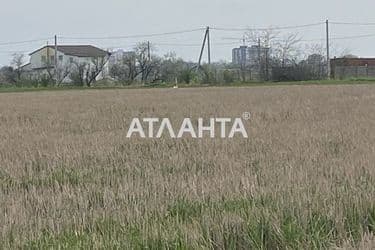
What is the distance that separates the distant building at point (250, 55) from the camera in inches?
2392

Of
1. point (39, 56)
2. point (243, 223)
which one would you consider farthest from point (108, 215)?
point (39, 56)

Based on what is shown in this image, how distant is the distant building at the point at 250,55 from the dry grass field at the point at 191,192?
173ft

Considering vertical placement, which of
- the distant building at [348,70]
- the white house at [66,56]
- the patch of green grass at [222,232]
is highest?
the white house at [66,56]

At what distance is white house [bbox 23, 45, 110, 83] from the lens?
71188mm

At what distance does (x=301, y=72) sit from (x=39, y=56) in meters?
48.7

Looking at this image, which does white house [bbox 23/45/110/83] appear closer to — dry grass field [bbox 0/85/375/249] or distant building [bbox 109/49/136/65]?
distant building [bbox 109/49/136/65]

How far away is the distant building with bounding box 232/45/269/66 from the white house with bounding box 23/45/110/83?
1741 cm

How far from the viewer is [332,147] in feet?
23.7

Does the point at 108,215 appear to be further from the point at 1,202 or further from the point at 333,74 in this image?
the point at 333,74

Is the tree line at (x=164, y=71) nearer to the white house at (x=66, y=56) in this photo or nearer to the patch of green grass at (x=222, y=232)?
the white house at (x=66, y=56)

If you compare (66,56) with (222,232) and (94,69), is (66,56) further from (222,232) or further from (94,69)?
(222,232)

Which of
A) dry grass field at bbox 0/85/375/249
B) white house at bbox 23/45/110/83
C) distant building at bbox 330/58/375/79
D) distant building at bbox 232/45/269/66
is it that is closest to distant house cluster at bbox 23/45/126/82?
white house at bbox 23/45/110/83

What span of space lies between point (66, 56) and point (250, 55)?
1180 inches

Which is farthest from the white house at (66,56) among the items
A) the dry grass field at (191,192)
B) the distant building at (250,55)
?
the dry grass field at (191,192)
